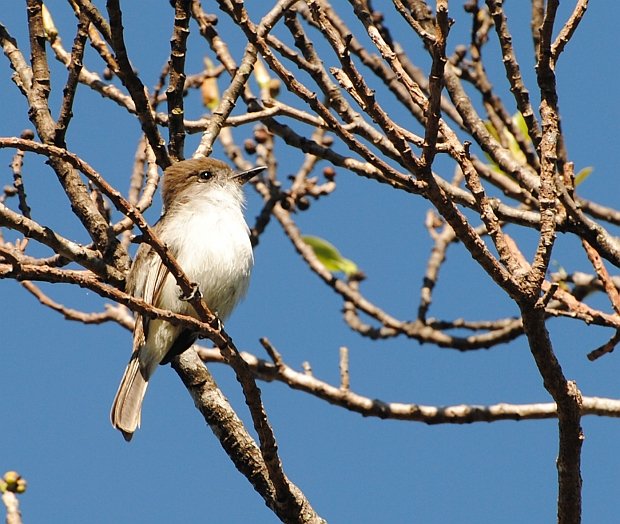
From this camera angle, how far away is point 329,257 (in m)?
6.95

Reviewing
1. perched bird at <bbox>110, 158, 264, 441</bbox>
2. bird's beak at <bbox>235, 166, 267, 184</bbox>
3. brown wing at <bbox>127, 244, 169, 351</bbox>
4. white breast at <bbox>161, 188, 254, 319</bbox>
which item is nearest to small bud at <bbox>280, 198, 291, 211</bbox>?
bird's beak at <bbox>235, 166, 267, 184</bbox>

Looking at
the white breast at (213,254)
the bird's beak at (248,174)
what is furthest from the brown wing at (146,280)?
the bird's beak at (248,174)

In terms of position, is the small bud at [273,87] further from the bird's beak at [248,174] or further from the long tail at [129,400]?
the long tail at [129,400]

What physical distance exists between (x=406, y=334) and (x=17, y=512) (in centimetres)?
338

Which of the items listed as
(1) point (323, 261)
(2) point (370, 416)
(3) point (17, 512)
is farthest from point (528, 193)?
(3) point (17, 512)

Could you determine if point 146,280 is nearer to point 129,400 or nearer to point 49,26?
point 129,400

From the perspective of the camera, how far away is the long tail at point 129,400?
5188mm

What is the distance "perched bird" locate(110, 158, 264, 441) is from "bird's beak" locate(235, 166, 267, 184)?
1.42 ft

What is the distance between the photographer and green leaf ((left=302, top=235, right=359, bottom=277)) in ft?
22.7

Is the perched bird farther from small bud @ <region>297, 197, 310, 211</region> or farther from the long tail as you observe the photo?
small bud @ <region>297, 197, 310, 211</region>

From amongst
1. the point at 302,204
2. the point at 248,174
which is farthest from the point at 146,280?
the point at 302,204

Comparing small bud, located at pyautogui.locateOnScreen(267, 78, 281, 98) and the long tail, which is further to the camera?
small bud, located at pyautogui.locateOnScreen(267, 78, 281, 98)

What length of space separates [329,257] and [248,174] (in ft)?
3.03

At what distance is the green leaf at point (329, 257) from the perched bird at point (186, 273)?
1.09 metres
